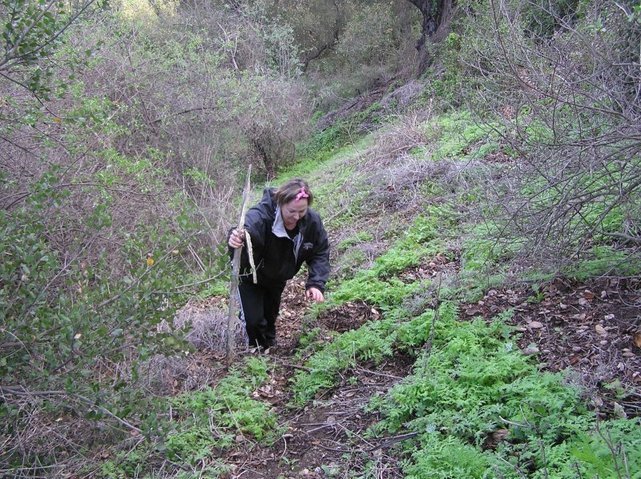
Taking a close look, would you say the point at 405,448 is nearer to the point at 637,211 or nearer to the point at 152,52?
the point at 637,211

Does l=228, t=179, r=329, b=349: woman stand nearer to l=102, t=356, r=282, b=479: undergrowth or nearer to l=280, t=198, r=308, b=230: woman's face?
l=280, t=198, r=308, b=230: woman's face

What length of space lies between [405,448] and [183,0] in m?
16.0

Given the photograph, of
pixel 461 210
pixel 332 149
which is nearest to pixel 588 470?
pixel 461 210

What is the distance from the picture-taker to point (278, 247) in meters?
5.28

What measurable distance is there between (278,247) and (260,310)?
65 cm

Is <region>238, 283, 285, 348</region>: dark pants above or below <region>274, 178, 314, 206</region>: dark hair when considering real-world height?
below

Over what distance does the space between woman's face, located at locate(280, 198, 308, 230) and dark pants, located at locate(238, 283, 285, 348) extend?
0.72 meters

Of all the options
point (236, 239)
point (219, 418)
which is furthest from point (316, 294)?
point (219, 418)

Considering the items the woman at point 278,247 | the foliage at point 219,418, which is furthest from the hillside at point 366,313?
the woman at point 278,247

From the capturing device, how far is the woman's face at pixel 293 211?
16.4 ft

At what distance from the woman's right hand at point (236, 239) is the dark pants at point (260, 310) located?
2.27 feet

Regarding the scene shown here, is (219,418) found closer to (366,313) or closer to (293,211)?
(293,211)

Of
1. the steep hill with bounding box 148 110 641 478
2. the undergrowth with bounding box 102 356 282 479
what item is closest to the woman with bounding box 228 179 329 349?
the steep hill with bounding box 148 110 641 478

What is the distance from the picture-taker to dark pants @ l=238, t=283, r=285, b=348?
5.45 metres
